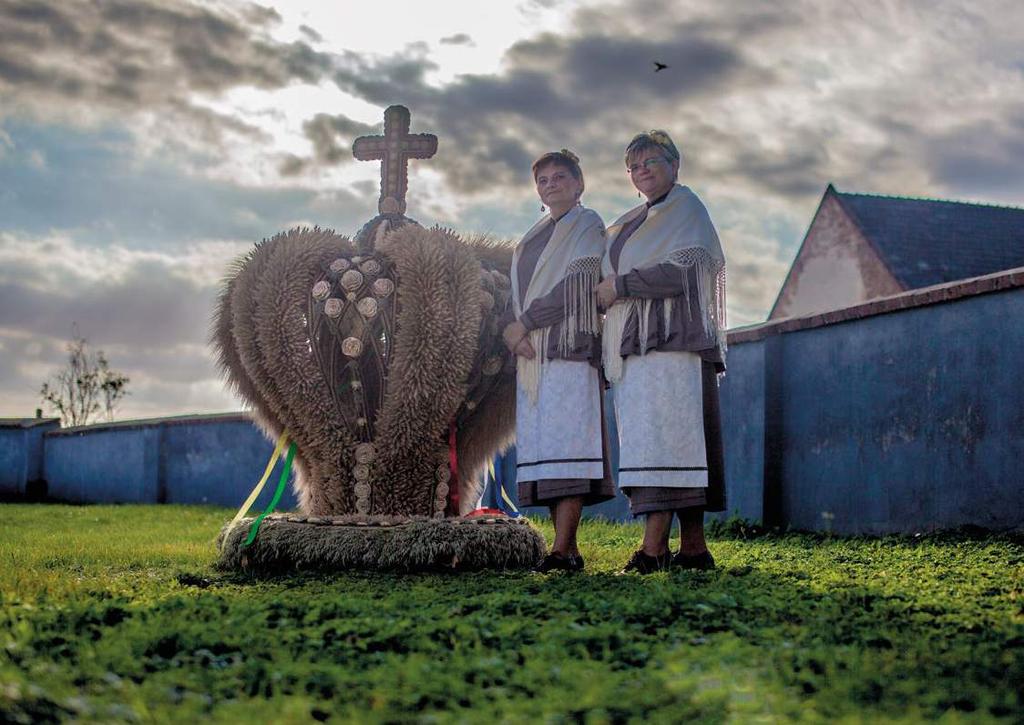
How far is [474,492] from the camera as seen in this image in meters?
5.70

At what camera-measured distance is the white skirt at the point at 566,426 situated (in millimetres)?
4797

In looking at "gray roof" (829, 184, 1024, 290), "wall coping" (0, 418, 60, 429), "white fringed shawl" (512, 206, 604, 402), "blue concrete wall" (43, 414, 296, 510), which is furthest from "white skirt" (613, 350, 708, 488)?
"wall coping" (0, 418, 60, 429)

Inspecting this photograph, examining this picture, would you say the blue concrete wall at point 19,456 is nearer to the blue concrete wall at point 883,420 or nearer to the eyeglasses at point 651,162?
the blue concrete wall at point 883,420

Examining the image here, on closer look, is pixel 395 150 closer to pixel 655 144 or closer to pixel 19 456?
pixel 655 144

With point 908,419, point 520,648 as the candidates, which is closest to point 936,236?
point 908,419

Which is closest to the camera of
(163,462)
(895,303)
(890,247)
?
(895,303)

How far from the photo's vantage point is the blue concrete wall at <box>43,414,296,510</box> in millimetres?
15305

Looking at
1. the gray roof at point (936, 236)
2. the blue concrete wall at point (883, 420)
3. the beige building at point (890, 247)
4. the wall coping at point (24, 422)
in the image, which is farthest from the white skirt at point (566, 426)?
the wall coping at point (24, 422)

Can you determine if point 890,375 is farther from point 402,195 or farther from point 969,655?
point 969,655

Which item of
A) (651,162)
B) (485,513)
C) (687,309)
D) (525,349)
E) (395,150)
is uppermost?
(395,150)

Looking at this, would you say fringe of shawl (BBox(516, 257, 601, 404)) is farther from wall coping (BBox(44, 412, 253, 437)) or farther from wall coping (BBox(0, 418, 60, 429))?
wall coping (BBox(0, 418, 60, 429))

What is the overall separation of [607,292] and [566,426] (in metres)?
0.65

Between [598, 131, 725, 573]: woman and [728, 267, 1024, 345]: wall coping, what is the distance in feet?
7.75

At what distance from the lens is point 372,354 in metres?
5.37
